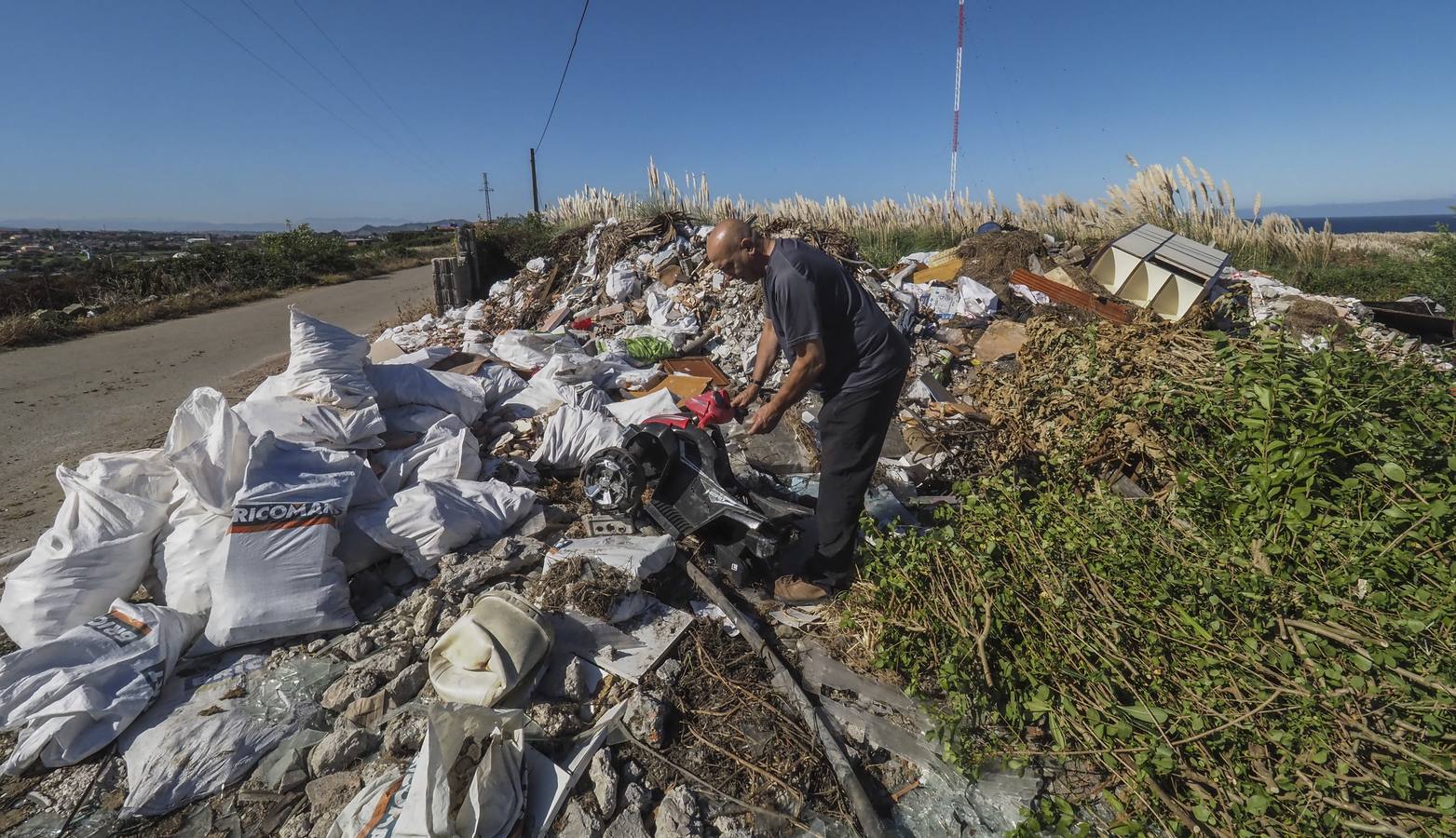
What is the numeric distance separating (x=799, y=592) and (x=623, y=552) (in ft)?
2.70

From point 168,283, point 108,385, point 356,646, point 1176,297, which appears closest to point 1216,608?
point 356,646

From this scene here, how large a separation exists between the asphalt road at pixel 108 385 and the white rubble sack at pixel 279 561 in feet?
6.46

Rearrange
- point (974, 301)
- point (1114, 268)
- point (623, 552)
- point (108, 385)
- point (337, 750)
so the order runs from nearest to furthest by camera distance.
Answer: point (337, 750) < point (623, 552) < point (108, 385) < point (974, 301) < point (1114, 268)

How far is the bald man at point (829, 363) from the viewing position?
2.43 metres

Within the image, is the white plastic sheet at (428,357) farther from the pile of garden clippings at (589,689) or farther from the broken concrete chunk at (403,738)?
the broken concrete chunk at (403,738)

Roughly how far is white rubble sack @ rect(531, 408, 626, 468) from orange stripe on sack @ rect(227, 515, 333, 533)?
1330 mm

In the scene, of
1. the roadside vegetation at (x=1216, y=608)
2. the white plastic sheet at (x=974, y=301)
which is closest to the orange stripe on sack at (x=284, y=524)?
the roadside vegetation at (x=1216, y=608)

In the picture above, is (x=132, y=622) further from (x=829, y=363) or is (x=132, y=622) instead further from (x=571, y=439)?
(x=829, y=363)

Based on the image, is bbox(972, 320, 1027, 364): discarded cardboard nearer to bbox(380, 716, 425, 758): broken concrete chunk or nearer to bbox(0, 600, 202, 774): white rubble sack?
bbox(380, 716, 425, 758): broken concrete chunk

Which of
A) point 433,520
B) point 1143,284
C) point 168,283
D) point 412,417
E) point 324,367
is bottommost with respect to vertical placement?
point 433,520

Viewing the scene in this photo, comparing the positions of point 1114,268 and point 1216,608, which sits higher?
point 1114,268

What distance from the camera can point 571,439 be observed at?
3.79 m

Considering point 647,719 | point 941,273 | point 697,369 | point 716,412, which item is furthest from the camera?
point 941,273

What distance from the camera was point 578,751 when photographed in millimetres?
1976
